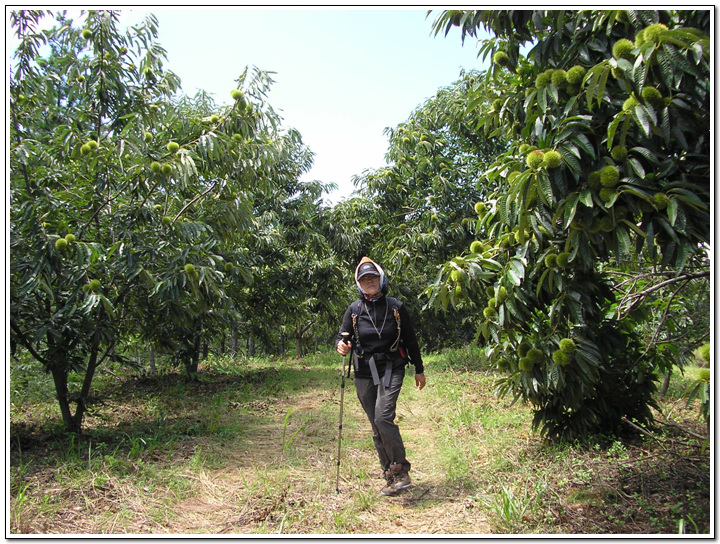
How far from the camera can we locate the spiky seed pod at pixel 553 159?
93.7 inches

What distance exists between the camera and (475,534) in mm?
2840

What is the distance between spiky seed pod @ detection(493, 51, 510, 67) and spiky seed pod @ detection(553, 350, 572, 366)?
1.90 metres

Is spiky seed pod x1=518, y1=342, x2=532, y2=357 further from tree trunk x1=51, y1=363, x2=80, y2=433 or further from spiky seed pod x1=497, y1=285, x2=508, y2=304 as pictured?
tree trunk x1=51, y1=363, x2=80, y2=433

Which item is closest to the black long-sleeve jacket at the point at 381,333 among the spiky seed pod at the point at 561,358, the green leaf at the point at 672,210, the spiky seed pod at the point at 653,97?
the spiky seed pod at the point at 561,358

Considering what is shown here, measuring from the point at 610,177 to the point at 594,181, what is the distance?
0.09m

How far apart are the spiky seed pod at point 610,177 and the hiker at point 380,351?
1.84 m

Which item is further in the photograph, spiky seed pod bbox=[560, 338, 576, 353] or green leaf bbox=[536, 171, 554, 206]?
spiky seed pod bbox=[560, 338, 576, 353]

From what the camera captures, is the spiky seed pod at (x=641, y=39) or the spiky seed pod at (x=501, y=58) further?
the spiky seed pod at (x=501, y=58)

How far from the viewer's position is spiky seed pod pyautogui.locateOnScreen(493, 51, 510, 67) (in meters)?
3.22

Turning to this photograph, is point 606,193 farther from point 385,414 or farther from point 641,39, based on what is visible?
point 385,414

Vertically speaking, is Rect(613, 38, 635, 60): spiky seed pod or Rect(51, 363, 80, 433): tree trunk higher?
Rect(613, 38, 635, 60): spiky seed pod

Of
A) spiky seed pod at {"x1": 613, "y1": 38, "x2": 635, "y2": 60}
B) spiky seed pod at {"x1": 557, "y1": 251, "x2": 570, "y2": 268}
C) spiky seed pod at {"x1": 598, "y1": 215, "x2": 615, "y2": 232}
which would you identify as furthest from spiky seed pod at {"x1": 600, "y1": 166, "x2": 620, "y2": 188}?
spiky seed pod at {"x1": 557, "y1": 251, "x2": 570, "y2": 268}

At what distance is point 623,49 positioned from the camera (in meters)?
2.27

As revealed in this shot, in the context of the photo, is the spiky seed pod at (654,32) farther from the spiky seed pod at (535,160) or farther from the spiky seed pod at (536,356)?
the spiky seed pod at (536,356)
